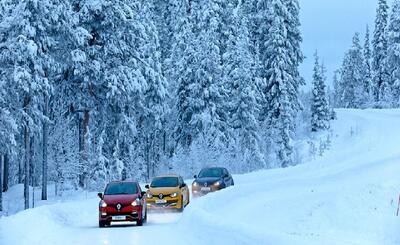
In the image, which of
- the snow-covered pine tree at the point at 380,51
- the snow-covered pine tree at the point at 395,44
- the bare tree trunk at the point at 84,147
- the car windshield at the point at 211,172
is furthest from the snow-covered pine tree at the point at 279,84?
the snow-covered pine tree at the point at 380,51

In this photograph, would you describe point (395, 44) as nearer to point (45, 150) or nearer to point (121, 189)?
point (45, 150)

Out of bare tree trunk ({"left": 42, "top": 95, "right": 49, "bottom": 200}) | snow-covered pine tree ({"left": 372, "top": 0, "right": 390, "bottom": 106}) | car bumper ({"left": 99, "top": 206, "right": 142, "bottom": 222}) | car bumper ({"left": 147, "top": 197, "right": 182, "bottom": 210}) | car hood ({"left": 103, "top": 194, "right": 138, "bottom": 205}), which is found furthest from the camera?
snow-covered pine tree ({"left": 372, "top": 0, "right": 390, "bottom": 106})

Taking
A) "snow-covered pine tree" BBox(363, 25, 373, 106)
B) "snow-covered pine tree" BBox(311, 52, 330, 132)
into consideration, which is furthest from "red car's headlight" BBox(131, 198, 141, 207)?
"snow-covered pine tree" BBox(363, 25, 373, 106)

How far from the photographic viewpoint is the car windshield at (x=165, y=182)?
29.7m

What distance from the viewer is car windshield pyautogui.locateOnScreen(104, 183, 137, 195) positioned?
81.1 ft

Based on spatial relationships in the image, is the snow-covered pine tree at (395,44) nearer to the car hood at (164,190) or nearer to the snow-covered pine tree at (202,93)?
the snow-covered pine tree at (202,93)

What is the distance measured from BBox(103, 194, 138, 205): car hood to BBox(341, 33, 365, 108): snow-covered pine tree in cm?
8725

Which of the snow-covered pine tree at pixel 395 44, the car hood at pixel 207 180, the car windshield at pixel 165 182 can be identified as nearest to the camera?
the car windshield at pixel 165 182

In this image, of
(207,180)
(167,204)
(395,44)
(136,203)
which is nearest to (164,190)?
(167,204)

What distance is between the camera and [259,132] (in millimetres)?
57312

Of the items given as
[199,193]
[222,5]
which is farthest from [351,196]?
[222,5]

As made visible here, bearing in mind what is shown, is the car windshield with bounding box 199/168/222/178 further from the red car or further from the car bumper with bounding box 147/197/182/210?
the red car

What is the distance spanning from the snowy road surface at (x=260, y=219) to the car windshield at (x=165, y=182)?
154 cm

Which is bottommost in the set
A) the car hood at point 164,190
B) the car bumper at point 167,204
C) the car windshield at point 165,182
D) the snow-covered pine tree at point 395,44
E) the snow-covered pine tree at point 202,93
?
the car bumper at point 167,204
